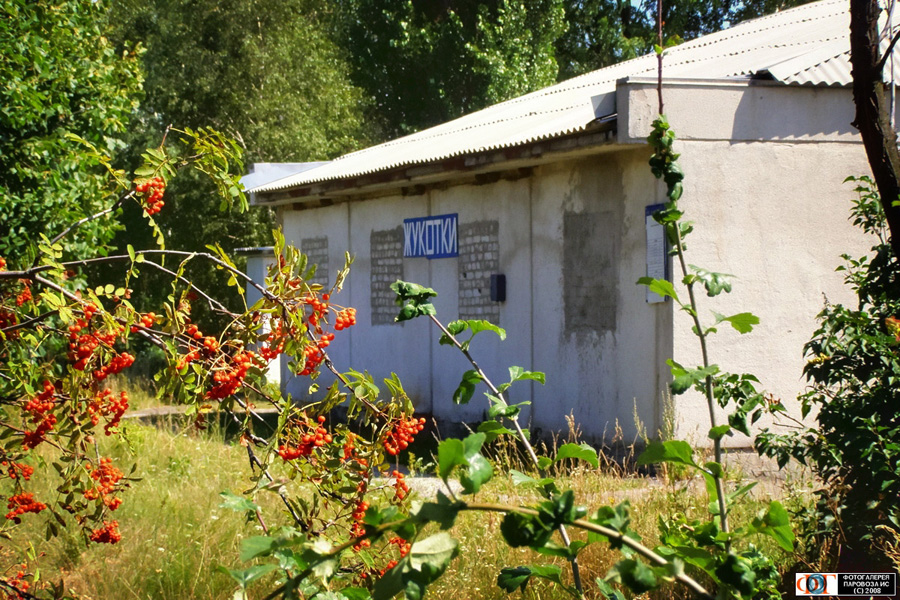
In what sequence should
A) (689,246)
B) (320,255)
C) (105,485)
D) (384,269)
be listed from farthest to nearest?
1. (320,255)
2. (384,269)
3. (689,246)
4. (105,485)

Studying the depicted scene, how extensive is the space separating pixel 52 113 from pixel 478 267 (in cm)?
419

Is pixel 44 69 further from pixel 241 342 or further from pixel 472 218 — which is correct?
pixel 241 342

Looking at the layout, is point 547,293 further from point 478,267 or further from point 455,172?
point 455,172

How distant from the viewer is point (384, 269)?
11.2 meters

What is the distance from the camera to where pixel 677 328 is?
7309 millimetres

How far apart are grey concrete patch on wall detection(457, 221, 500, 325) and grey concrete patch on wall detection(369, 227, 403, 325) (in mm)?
1175

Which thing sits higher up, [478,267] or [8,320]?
[478,267]

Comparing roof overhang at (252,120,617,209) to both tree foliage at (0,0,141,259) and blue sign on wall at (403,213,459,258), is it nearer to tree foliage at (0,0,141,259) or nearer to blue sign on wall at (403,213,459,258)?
blue sign on wall at (403,213,459,258)

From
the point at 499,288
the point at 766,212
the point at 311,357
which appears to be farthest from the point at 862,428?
the point at 499,288

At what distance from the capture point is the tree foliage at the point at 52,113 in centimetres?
673

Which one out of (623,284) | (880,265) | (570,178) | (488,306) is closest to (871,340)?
(880,265)

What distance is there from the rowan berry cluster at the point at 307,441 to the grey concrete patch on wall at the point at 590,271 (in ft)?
18.0
